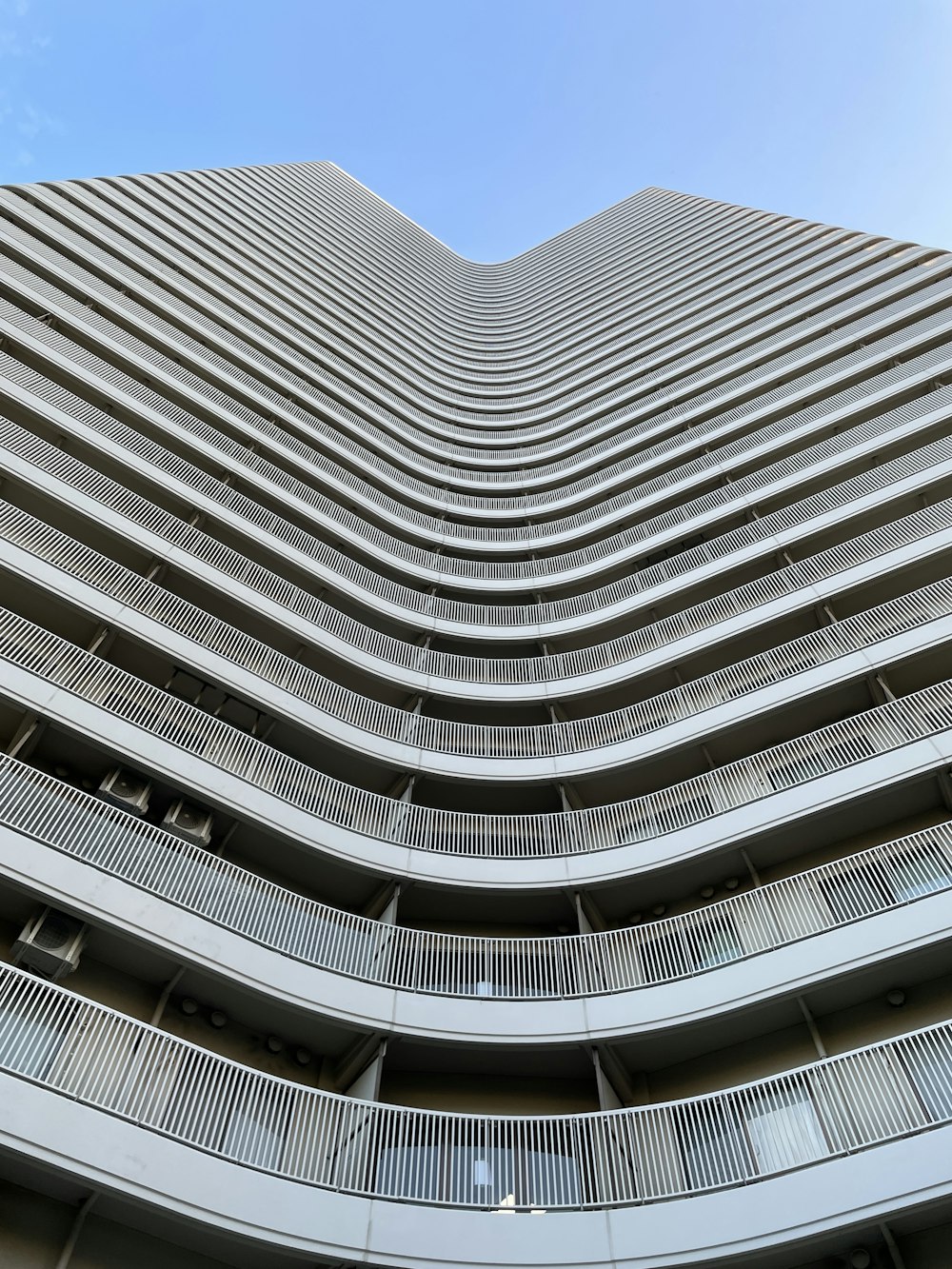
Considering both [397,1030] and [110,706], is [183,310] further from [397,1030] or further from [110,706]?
[397,1030]

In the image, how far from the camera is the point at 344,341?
37.4m

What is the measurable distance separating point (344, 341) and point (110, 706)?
26.0 metres

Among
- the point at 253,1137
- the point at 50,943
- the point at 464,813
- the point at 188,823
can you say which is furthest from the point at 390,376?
the point at 253,1137

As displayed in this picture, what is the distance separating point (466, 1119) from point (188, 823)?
6.47 metres

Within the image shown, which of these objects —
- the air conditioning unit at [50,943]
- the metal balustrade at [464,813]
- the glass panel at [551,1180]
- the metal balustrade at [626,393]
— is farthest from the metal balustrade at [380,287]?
the glass panel at [551,1180]

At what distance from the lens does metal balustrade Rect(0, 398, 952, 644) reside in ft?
60.4

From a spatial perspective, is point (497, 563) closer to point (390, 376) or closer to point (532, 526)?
point (532, 526)

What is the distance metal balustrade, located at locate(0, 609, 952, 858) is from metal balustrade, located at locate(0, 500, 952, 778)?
3.36ft

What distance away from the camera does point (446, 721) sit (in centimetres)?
2088

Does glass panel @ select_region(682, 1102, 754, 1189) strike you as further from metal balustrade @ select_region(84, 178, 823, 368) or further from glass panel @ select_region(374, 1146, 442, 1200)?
metal balustrade @ select_region(84, 178, 823, 368)

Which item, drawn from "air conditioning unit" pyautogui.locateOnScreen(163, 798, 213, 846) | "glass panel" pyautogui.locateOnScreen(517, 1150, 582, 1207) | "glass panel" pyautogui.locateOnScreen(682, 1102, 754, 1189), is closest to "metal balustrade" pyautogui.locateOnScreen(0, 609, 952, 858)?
"air conditioning unit" pyautogui.locateOnScreen(163, 798, 213, 846)

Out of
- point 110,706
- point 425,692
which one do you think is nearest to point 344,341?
point 425,692

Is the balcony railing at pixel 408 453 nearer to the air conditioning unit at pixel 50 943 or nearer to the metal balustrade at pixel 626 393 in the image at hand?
the metal balustrade at pixel 626 393

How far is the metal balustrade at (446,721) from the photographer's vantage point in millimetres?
16859
